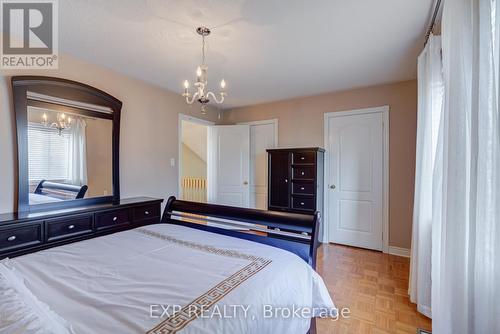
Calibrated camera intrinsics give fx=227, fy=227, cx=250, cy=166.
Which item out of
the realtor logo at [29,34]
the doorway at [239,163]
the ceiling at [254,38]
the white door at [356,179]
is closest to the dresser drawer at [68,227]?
the realtor logo at [29,34]

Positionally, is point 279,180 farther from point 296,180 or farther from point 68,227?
point 68,227

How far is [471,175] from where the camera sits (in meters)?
1.04

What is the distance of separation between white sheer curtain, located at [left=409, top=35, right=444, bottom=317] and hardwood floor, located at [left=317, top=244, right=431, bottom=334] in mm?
211

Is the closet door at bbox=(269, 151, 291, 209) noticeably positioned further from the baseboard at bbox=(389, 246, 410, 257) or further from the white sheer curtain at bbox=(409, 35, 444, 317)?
the white sheer curtain at bbox=(409, 35, 444, 317)

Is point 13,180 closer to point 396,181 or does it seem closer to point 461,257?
point 461,257

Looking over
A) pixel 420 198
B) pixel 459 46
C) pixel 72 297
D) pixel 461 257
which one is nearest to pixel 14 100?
pixel 72 297

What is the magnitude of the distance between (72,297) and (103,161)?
225 centimetres

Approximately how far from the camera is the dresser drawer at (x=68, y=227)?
207 centimetres

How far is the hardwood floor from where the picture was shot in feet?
5.96

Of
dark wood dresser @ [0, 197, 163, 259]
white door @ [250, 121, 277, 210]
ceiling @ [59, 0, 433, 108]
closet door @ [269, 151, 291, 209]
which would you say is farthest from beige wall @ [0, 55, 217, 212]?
closet door @ [269, 151, 291, 209]

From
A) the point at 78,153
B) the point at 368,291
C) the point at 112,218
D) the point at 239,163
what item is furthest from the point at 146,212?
the point at 368,291

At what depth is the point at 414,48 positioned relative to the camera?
2.32m

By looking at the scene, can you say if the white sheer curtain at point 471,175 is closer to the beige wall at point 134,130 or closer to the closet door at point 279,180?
the closet door at point 279,180

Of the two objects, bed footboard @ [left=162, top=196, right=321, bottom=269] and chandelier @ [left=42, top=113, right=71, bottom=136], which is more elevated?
chandelier @ [left=42, top=113, right=71, bottom=136]
